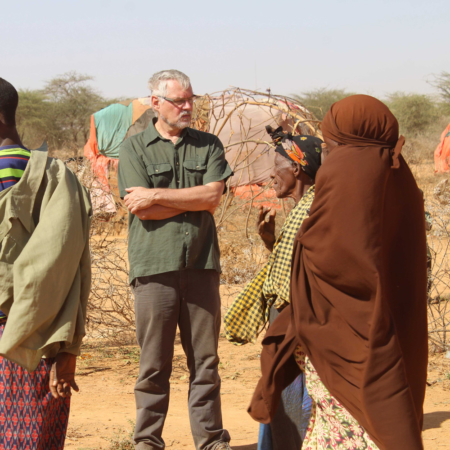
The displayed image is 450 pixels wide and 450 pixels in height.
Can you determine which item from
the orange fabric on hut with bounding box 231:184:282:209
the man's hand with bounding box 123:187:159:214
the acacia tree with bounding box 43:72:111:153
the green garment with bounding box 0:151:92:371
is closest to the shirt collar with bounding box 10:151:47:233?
the green garment with bounding box 0:151:92:371

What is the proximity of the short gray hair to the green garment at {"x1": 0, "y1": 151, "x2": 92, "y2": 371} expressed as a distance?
110cm

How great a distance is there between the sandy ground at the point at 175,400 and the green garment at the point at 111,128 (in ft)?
29.3

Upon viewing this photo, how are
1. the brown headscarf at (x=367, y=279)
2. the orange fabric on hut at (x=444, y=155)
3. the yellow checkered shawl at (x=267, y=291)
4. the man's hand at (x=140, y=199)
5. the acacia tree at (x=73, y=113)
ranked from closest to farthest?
the brown headscarf at (x=367, y=279), the yellow checkered shawl at (x=267, y=291), the man's hand at (x=140, y=199), the orange fabric on hut at (x=444, y=155), the acacia tree at (x=73, y=113)

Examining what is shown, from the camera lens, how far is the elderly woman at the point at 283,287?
2.78 meters

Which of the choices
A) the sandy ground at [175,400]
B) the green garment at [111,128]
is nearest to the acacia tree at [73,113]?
the green garment at [111,128]

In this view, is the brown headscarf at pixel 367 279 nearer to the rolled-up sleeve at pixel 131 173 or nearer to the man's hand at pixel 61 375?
the man's hand at pixel 61 375

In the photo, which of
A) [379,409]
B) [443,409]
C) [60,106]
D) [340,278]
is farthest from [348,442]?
[60,106]

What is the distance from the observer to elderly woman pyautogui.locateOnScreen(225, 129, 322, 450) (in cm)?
278

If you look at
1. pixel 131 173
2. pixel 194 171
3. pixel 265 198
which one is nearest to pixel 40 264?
pixel 131 173

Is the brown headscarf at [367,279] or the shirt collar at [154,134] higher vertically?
the shirt collar at [154,134]

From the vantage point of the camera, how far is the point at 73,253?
2.19 metres

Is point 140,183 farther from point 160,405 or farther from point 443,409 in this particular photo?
point 443,409

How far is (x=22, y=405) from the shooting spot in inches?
84.0

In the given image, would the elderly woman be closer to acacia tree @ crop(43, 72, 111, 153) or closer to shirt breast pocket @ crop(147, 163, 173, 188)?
shirt breast pocket @ crop(147, 163, 173, 188)
